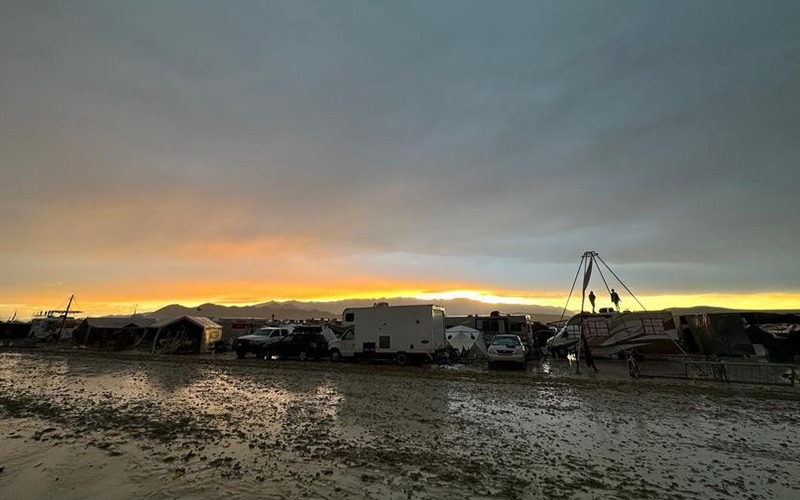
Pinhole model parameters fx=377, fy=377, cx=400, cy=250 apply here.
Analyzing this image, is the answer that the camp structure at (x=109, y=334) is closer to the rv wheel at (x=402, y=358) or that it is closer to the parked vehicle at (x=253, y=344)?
the parked vehicle at (x=253, y=344)

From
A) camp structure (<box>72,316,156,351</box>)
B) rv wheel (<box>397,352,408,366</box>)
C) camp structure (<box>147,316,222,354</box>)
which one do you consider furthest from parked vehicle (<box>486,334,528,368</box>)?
camp structure (<box>72,316,156,351</box>)

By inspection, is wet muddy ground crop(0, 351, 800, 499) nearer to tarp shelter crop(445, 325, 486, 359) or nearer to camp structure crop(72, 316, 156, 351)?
tarp shelter crop(445, 325, 486, 359)

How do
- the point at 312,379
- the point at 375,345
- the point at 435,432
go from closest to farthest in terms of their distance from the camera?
the point at 435,432 → the point at 312,379 → the point at 375,345

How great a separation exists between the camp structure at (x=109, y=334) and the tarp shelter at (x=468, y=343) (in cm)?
3342

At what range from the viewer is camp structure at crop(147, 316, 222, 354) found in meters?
34.3

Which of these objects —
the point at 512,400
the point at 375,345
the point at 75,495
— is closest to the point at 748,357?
the point at 512,400

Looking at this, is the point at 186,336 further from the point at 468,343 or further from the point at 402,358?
the point at 468,343

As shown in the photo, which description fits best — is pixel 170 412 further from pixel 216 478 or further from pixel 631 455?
pixel 631 455

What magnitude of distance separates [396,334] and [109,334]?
123 feet

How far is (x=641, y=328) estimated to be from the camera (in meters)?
23.8

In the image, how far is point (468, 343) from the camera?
2709 centimetres

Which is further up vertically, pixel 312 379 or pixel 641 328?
pixel 641 328

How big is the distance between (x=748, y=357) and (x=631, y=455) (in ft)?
79.4

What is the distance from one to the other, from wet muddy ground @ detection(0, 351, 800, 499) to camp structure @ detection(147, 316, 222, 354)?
1947 centimetres
